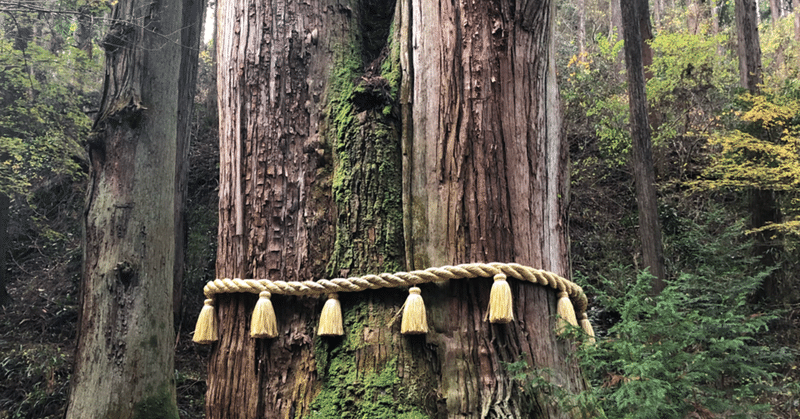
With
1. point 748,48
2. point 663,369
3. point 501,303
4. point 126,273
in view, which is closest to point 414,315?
point 501,303

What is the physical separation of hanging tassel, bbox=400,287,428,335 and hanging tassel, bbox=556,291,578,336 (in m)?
0.60

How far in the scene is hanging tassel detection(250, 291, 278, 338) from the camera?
2217 mm

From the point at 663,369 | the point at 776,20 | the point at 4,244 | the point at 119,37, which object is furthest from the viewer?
the point at 776,20

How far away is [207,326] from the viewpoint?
2.38m

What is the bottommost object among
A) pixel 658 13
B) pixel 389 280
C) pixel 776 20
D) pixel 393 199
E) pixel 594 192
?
pixel 389 280

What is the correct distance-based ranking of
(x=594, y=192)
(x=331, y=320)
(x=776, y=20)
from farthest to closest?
(x=776, y=20) → (x=594, y=192) → (x=331, y=320)

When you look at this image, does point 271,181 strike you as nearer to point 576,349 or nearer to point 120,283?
point 576,349

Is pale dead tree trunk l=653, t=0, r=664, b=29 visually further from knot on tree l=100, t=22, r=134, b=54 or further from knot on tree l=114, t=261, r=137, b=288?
knot on tree l=114, t=261, r=137, b=288

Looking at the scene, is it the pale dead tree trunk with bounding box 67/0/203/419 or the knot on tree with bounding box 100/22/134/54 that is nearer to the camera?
the pale dead tree trunk with bounding box 67/0/203/419

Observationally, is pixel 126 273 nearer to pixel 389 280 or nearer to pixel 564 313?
pixel 389 280

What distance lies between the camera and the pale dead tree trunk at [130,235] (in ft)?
17.1

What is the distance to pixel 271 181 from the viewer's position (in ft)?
7.93

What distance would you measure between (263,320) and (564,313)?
1240mm

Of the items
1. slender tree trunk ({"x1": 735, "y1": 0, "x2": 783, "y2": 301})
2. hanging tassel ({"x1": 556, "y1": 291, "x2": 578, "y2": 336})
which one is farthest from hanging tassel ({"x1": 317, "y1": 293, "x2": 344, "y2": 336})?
slender tree trunk ({"x1": 735, "y1": 0, "x2": 783, "y2": 301})
